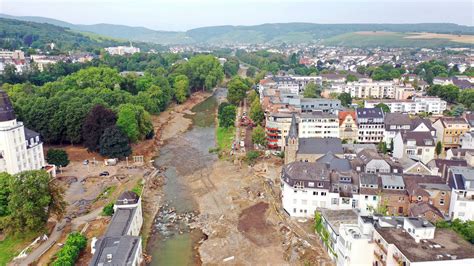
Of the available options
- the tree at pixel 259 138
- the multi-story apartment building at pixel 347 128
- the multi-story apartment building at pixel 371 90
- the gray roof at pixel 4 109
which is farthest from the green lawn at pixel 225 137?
the multi-story apartment building at pixel 371 90

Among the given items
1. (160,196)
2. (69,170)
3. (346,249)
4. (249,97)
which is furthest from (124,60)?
(346,249)

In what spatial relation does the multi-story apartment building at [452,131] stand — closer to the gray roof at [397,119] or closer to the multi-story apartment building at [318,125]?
the gray roof at [397,119]

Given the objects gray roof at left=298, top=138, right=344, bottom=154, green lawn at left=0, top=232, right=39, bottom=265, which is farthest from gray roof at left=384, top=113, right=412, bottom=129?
green lawn at left=0, top=232, right=39, bottom=265

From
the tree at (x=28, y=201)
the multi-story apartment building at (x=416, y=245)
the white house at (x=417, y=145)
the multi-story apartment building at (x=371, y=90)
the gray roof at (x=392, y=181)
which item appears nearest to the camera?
the multi-story apartment building at (x=416, y=245)

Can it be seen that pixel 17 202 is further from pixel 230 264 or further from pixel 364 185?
pixel 364 185

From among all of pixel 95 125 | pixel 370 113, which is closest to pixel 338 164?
pixel 370 113

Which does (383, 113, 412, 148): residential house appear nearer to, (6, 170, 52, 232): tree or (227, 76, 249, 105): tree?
(227, 76, 249, 105): tree
